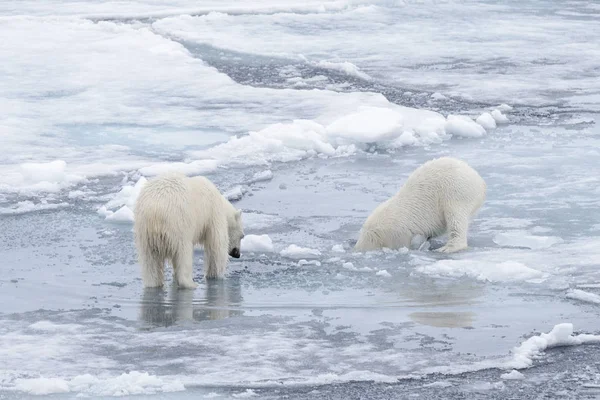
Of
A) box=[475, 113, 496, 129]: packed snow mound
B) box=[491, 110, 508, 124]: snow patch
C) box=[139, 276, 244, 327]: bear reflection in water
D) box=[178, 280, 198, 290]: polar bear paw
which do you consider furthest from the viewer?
box=[491, 110, 508, 124]: snow patch

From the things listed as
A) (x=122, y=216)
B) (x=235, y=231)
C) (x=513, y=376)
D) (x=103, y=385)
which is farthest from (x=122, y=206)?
(x=513, y=376)

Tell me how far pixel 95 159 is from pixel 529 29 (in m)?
10.5

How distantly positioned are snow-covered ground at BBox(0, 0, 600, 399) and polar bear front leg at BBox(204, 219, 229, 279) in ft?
0.32

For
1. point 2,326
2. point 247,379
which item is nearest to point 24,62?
point 2,326

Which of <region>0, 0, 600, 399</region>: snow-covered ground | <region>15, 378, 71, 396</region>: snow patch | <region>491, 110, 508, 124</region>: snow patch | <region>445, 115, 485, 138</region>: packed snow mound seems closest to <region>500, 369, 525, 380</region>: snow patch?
<region>0, 0, 600, 399</region>: snow-covered ground

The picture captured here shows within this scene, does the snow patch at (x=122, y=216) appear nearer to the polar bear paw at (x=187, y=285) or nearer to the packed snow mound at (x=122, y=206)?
the packed snow mound at (x=122, y=206)

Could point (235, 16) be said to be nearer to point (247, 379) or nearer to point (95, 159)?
point (95, 159)

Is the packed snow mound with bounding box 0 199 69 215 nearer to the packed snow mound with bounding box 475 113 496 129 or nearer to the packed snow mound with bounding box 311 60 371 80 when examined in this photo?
the packed snow mound with bounding box 475 113 496 129

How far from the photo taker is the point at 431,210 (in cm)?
766

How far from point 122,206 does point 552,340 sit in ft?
13.3

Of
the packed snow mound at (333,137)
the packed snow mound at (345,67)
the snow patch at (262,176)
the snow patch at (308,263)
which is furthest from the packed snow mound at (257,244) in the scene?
the packed snow mound at (345,67)

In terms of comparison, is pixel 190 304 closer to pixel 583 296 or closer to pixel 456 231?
pixel 456 231

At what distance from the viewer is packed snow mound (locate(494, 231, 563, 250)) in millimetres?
7414

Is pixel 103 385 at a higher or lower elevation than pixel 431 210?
lower
